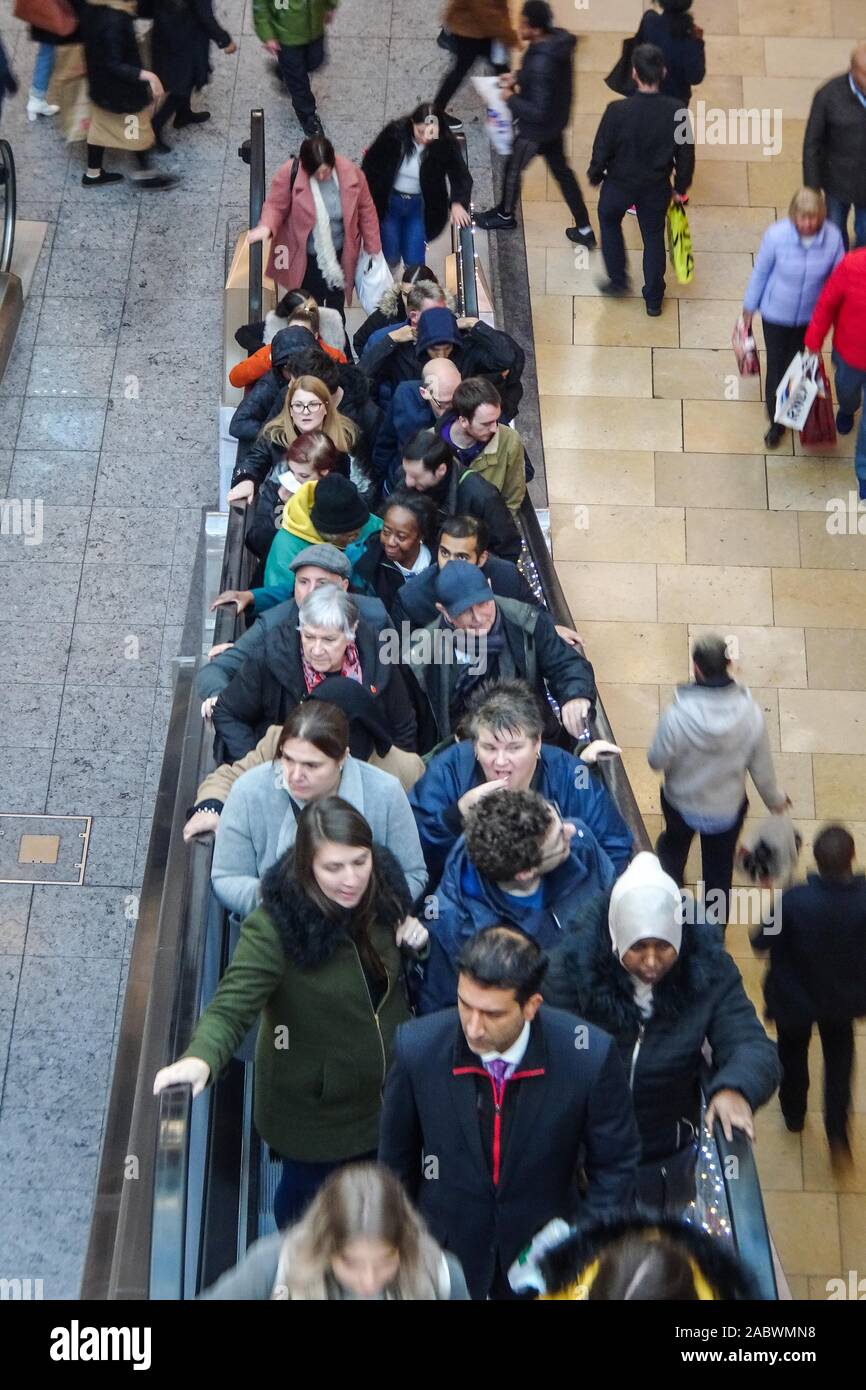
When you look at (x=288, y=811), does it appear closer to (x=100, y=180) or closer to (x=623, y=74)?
(x=623, y=74)

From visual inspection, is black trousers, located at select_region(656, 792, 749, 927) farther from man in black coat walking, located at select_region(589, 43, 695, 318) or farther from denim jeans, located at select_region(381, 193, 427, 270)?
man in black coat walking, located at select_region(589, 43, 695, 318)

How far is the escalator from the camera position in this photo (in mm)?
4215

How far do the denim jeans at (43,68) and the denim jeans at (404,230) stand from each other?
130 inches

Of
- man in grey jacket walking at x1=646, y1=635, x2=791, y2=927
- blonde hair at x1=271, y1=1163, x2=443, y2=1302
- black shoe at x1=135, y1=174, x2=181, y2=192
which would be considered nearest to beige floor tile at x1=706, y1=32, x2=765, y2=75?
black shoe at x1=135, y1=174, x2=181, y2=192

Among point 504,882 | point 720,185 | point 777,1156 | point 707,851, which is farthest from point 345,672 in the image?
point 720,185

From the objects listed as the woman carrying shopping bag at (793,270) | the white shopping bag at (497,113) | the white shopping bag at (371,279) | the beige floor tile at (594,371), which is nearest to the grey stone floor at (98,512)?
the white shopping bag at (497,113)

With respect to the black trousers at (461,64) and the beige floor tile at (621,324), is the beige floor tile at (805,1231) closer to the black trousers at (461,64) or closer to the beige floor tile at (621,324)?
the beige floor tile at (621,324)

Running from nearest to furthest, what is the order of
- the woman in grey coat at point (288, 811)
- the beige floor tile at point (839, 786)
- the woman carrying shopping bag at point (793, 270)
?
1. the woman in grey coat at point (288, 811)
2. the beige floor tile at point (839, 786)
3. the woman carrying shopping bag at point (793, 270)

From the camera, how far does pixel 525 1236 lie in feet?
13.8

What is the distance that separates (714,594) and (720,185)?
147 inches

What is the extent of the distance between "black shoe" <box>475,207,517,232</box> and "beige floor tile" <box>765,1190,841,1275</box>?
6997 millimetres

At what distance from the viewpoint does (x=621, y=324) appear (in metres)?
11.3

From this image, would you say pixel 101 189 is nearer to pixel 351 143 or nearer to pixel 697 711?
pixel 351 143

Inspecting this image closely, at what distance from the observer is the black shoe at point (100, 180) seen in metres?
12.1
